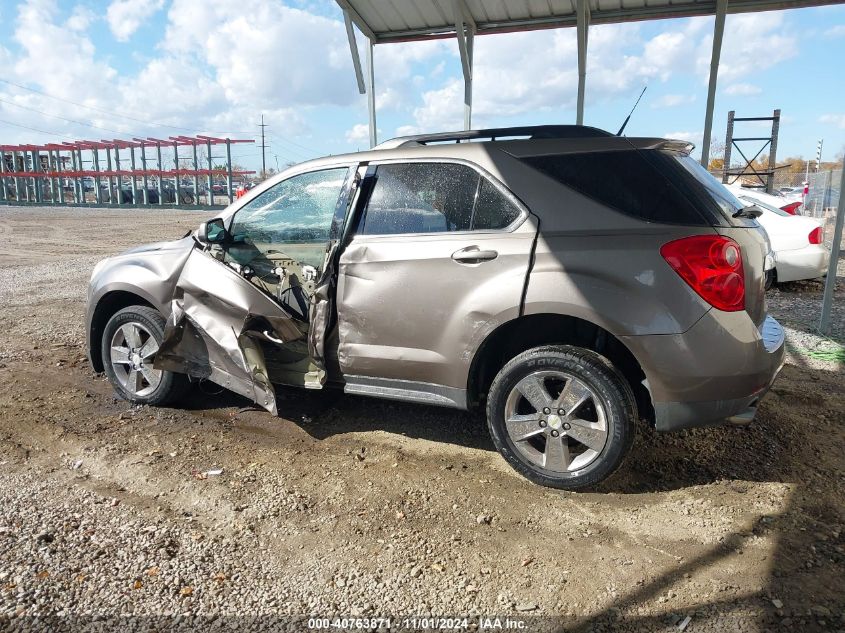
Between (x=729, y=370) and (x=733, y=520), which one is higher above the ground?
(x=729, y=370)

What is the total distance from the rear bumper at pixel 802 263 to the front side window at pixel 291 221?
284 inches

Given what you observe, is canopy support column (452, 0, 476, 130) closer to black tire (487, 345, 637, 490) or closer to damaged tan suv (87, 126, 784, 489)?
damaged tan suv (87, 126, 784, 489)

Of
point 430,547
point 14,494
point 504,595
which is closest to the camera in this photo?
point 504,595

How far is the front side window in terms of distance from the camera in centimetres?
413

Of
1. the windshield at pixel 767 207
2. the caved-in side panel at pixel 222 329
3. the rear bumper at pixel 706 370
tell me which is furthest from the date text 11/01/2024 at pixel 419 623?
the windshield at pixel 767 207

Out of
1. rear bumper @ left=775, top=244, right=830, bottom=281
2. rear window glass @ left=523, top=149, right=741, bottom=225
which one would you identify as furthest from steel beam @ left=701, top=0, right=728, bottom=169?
rear window glass @ left=523, top=149, right=741, bottom=225

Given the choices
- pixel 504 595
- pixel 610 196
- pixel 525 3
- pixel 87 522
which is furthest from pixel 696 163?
pixel 525 3

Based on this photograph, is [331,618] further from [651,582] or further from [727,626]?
[727,626]

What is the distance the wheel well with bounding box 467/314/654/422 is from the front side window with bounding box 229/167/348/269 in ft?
4.24

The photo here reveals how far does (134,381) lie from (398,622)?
10.0 feet

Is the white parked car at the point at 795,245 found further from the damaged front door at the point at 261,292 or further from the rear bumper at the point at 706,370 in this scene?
the damaged front door at the point at 261,292

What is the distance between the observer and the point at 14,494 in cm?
334

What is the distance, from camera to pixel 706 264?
→ 9.98ft

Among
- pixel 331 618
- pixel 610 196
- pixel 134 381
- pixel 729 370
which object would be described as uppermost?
pixel 610 196
